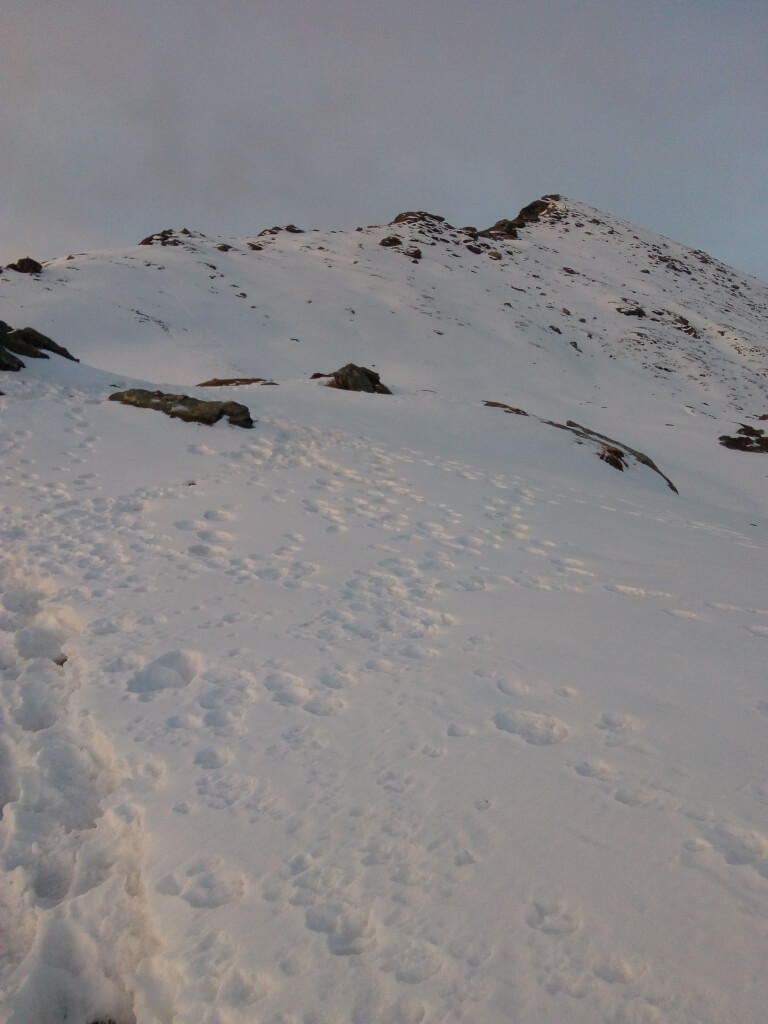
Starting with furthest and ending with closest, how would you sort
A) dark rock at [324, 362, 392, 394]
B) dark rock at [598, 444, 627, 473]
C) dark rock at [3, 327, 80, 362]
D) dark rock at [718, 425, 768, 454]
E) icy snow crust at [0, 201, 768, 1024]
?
dark rock at [718, 425, 768, 454], dark rock at [324, 362, 392, 394], dark rock at [598, 444, 627, 473], dark rock at [3, 327, 80, 362], icy snow crust at [0, 201, 768, 1024]

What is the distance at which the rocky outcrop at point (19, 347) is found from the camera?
11820 mm

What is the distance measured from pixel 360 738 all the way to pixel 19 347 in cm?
1258

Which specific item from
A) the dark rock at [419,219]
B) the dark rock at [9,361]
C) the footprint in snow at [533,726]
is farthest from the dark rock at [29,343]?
the dark rock at [419,219]

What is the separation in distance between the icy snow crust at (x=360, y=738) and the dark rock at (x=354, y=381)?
6.76 meters

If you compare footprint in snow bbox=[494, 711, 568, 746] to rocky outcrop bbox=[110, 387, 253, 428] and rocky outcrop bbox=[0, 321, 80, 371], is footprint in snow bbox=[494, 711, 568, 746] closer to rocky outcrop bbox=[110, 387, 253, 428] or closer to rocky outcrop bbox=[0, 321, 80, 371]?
rocky outcrop bbox=[110, 387, 253, 428]

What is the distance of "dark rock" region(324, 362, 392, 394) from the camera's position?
58.8 feet

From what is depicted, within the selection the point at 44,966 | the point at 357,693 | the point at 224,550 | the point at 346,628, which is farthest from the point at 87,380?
the point at 44,966

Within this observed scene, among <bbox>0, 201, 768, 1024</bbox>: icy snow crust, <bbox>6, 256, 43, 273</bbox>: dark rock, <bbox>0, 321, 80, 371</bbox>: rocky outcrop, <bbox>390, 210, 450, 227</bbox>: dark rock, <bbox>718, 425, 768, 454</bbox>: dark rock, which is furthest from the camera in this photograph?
<bbox>390, 210, 450, 227</bbox>: dark rock

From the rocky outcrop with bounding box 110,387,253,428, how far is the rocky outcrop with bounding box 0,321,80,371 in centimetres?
198

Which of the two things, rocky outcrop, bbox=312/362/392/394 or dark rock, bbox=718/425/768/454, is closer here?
rocky outcrop, bbox=312/362/392/394

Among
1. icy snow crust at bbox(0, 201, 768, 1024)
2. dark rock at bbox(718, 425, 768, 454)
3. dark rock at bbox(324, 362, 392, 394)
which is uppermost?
dark rock at bbox(718, 425, 768, 454)

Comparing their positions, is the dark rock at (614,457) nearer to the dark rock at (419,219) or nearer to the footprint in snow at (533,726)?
the footprint in snow at (533,726)

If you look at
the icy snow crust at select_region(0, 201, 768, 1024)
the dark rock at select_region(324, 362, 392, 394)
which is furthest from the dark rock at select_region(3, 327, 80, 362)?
the dark rock at select_region(324, 362, 392, 394)

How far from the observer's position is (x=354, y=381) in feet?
59.5
